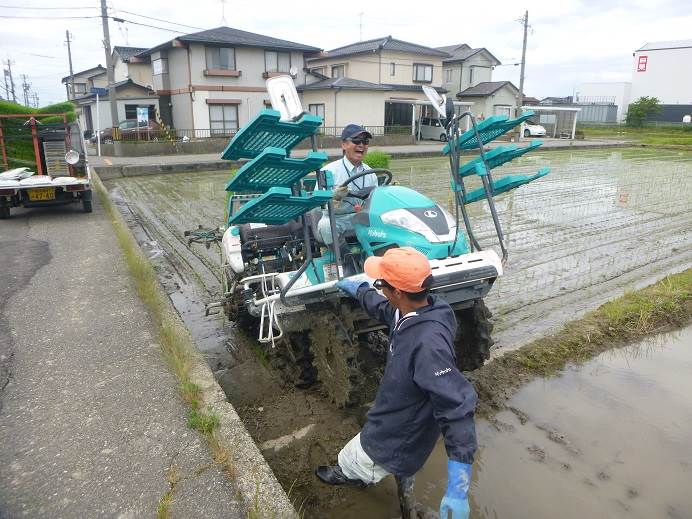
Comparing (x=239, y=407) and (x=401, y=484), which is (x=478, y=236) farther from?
(x=401, y=484)

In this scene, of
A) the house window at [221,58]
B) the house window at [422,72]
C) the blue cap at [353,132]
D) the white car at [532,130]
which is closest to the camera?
the blue cap at [353,132]

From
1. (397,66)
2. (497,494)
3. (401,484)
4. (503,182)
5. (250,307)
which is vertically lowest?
(497,494)

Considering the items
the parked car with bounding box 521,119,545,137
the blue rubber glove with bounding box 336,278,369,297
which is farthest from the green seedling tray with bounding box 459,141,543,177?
the parked car with bounding box 521,119,545,137

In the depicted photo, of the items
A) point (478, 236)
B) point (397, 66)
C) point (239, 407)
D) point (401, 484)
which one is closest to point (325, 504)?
point (401, 484)

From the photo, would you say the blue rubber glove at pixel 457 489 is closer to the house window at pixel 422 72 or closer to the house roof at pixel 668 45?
the house window at pixel 422 72

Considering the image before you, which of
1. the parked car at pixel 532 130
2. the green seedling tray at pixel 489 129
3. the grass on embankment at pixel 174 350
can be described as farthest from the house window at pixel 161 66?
the green seedling tray at pixel 489 129

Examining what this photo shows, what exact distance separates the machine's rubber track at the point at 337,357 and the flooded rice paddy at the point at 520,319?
23 centimetres

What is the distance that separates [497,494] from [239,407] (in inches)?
71.9

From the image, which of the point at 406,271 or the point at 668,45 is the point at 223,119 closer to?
the point at 406,271

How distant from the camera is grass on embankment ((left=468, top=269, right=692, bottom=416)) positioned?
12.6ft

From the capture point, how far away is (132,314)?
15.3 feet

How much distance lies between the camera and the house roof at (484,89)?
33.9 meters

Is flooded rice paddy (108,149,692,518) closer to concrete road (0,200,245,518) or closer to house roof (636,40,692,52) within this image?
concrete road (0,200,245,518)

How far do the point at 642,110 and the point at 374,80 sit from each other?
75.5 ft
